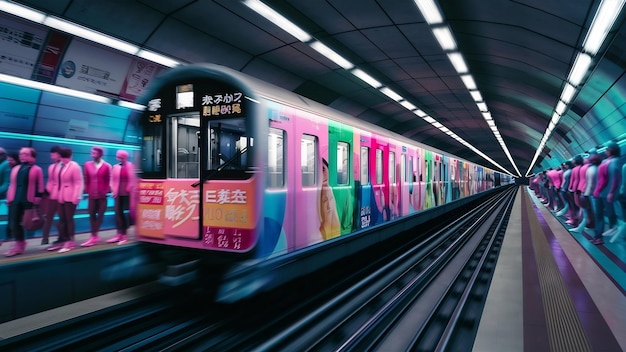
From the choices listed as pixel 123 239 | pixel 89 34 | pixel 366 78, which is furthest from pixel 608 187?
pixel 89 34

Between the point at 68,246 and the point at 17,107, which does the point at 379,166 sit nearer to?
the point at 68,246

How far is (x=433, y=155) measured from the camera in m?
13.6

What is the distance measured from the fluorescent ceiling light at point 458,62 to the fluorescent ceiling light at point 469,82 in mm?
615

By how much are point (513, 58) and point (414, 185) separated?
4.03 meters

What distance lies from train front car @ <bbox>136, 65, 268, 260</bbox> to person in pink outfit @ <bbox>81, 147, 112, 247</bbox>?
5.82 feet

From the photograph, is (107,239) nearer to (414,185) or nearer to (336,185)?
(336,185)

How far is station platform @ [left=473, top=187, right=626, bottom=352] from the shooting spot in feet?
11.6

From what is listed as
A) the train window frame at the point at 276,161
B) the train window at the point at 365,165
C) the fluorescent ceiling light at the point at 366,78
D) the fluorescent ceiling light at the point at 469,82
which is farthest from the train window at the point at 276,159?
the fluorescent ceiling light at the point at 469,82

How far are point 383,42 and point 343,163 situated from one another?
3.74m

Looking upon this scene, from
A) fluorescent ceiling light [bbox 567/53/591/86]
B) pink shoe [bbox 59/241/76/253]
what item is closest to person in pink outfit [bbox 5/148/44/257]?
pink shoe [bbox 59/241/76/253]

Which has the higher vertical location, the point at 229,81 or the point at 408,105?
the point at 408,105

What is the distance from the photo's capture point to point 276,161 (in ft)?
16.4

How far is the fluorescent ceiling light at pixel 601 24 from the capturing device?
534cm

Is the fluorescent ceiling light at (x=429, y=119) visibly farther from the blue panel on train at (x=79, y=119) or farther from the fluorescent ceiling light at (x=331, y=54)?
the blue panel on train at (x=79, y=119)
